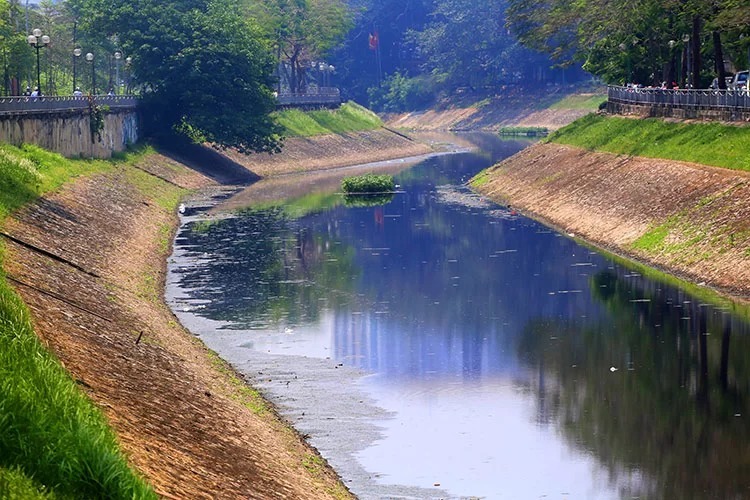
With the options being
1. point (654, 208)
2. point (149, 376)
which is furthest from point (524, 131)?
point (149, 376)

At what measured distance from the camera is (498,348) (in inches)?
1532

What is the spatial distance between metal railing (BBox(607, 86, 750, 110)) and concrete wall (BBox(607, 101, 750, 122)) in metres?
0.17

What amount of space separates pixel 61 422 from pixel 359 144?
13415 cm

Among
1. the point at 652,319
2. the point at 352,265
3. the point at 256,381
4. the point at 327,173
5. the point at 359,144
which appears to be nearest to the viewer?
the point at 256,381

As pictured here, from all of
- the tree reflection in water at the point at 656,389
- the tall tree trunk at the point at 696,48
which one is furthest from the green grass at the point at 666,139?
the tree reflection in water at the point at 656,389

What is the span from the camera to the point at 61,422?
17.3 m

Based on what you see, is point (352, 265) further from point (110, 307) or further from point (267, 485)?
point (267, 485)

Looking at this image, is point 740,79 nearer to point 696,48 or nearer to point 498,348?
point 696,48

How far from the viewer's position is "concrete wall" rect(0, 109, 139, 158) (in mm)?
72250

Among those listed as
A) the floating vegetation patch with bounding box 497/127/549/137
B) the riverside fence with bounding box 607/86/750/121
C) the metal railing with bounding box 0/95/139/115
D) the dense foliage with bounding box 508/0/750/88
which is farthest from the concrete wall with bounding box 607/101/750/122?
the floating vegetation patch with bounding box 497/127/549/137

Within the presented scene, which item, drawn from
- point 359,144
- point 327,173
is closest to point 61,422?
point 327,173

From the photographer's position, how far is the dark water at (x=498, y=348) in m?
26.6

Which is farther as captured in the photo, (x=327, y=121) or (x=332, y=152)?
(x=327, y=121)

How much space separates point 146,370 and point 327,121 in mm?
128546
